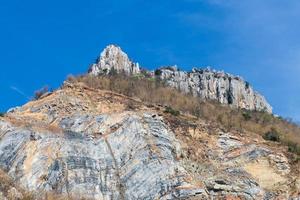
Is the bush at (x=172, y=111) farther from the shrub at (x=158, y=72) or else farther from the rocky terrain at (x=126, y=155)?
the shrub at (x=158, y=72)

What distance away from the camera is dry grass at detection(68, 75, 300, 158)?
2963 inches

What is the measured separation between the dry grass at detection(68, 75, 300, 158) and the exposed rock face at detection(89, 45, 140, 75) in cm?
382

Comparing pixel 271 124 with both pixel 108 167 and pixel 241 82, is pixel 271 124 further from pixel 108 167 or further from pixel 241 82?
pixel 108 167

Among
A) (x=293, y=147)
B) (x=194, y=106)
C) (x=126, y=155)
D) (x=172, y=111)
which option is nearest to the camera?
(x=126, y=155)

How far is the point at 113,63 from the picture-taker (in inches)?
3625

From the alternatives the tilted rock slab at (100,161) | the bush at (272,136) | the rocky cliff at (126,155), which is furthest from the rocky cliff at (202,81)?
the tilted rock slab at (100,161)

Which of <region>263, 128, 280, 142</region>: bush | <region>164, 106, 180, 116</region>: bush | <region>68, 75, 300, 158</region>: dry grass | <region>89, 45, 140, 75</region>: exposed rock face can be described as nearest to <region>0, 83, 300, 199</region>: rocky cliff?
<region>164, 106, 180, 116</region>: bush

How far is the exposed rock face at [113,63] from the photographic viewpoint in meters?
89.4

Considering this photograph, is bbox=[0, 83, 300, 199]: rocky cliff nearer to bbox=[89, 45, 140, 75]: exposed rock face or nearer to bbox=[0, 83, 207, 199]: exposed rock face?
bbox=[0, 83, 207, 199]: exposed rock face

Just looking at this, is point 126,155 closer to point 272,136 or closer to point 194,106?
point 272,136

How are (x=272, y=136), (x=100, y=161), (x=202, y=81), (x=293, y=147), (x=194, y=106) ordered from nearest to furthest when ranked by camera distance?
(x=100, y=161), (x=293, y=147), (x=272, y=136), (x=194, y=106), (x=202, y=81)

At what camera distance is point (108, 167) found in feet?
198

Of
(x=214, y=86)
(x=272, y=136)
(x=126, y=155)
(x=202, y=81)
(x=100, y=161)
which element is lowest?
(x=100, y=161)

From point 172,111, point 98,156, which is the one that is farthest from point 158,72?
point 98,156
